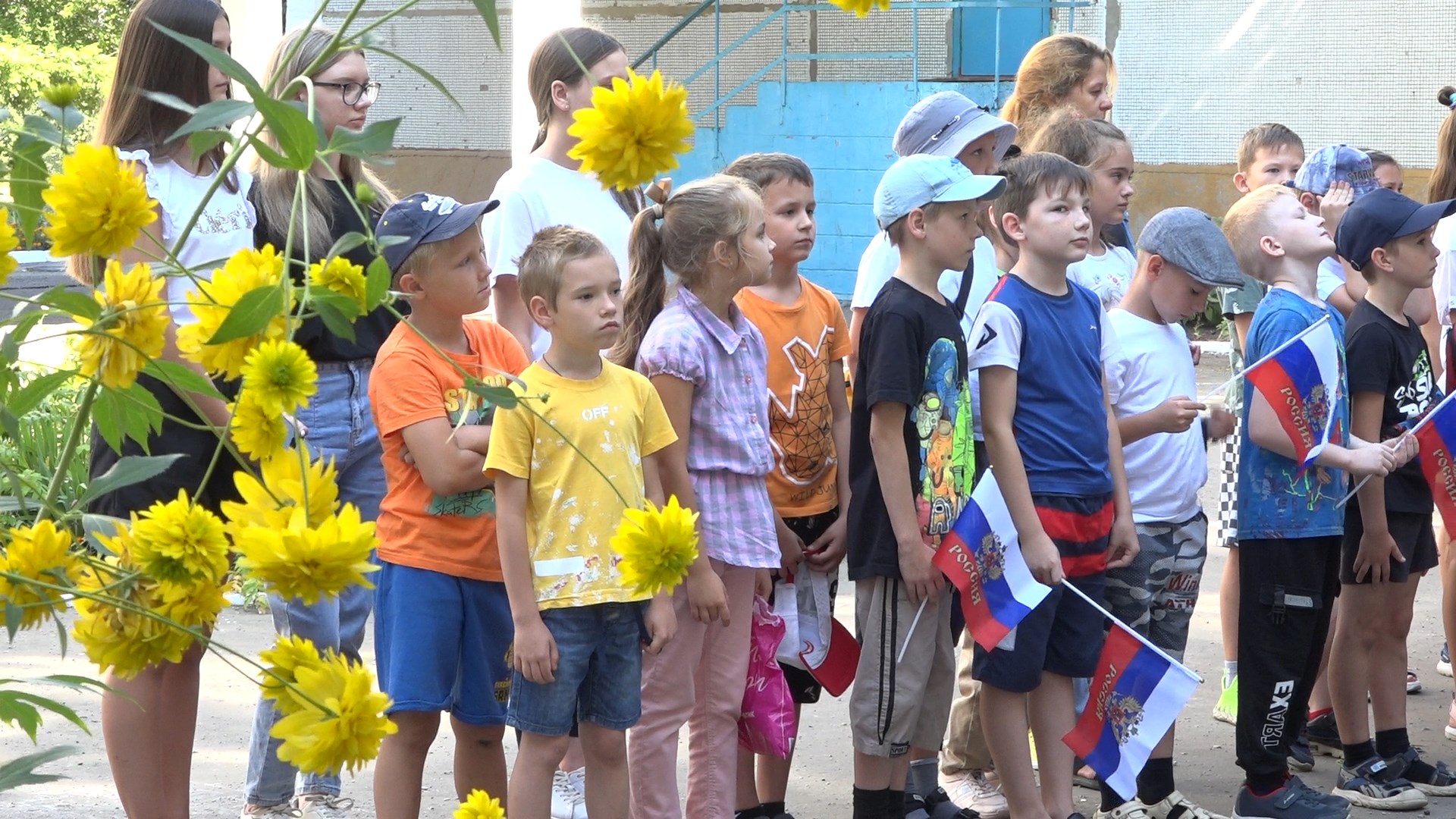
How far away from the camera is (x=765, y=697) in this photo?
11.1 feet

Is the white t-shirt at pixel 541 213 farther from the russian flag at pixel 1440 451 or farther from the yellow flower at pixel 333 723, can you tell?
the yellow flower at pixel 333 723

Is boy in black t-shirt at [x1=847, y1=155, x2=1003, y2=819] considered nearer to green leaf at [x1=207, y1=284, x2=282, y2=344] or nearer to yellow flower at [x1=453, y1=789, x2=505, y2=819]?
yellow flower at [x1=453, y1=789, x2=505, y2=819]

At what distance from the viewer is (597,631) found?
9.64 ft

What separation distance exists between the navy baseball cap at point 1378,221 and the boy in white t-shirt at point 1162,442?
420 millimetres

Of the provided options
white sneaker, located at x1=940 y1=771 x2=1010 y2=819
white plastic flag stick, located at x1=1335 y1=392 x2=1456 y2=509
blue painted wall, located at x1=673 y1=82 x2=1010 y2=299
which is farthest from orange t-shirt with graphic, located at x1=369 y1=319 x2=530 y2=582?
blue painted wall, located at x1=673 y1=82 x2=1010 y2=299

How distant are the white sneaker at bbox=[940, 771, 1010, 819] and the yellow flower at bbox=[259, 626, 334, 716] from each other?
2.85 meters

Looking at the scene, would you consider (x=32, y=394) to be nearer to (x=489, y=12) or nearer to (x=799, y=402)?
(x=489, y=12)

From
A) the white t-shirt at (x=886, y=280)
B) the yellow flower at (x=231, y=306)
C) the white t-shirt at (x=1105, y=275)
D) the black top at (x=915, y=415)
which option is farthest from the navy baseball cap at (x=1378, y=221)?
the yellow flower at (x=231, y=306)

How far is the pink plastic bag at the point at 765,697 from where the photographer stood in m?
3.36

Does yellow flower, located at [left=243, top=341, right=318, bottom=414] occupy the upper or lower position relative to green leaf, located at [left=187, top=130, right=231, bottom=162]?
lower

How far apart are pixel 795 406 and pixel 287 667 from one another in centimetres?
246

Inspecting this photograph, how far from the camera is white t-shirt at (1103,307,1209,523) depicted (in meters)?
3.66

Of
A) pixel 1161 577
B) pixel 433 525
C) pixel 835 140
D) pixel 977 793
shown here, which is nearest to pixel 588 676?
pixel 433 525

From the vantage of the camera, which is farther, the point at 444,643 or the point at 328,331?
the point at 328,331
